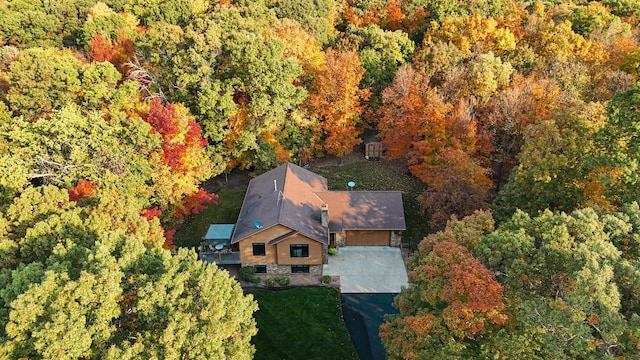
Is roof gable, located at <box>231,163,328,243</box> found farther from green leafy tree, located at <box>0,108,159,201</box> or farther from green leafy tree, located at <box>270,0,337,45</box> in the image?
green leafy tree, located at <box>270,0,337,45</box>

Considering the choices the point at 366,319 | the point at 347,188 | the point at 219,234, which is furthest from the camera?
the point at 347,188

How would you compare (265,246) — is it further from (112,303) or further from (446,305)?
(112,303)

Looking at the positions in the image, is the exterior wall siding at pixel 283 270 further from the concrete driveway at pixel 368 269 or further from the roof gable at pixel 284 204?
the roof gable at pixel 284 204

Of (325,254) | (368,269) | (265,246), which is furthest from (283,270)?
(368,269)

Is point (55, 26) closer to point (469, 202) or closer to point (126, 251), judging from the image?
point (126, 251)

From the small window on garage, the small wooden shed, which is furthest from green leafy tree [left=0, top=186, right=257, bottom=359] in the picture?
the small wooden shed

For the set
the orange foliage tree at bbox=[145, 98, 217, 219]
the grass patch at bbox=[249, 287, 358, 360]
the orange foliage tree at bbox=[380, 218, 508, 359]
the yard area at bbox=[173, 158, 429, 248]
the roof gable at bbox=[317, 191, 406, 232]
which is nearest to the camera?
the orange foliage tree at bbox=[380, 218, 508, 359]
